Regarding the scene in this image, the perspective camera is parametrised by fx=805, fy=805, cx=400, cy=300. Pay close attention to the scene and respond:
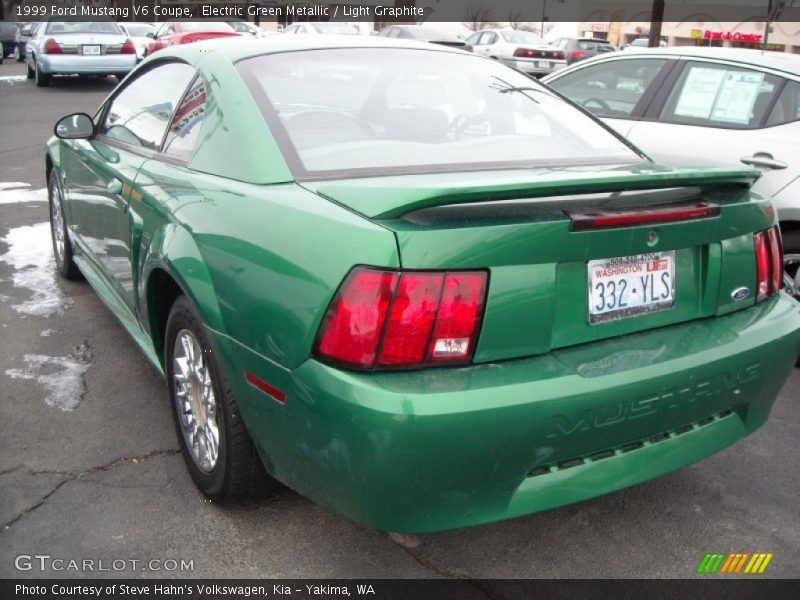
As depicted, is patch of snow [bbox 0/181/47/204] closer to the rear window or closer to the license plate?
the license plate

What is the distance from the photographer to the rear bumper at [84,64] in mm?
15930

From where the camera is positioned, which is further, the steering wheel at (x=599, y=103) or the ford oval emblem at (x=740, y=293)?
the steering wheel at (x=599, y=103)

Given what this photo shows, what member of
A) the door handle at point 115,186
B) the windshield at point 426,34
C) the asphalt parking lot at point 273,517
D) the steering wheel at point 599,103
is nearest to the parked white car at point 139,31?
the windshield at point 426,34

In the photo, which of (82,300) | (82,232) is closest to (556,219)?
(82,232)

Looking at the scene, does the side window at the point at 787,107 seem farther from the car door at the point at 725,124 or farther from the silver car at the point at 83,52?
the silver car at the point at 83,52

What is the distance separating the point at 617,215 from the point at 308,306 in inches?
33.5

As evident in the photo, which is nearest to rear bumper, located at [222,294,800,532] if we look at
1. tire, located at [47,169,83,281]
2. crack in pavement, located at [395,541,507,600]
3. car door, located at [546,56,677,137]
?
crack in pavement, located at [395,541,507,600]

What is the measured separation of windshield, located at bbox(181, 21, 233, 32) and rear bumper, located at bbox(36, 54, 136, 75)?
2.76 metres

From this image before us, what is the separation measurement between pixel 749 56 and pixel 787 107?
468mm

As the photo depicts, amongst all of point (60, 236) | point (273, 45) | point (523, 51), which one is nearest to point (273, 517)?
point (273, 45)

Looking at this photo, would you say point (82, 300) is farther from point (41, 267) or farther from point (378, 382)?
point (378, 382)

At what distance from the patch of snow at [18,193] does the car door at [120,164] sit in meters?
3.39

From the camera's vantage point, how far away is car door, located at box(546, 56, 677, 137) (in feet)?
16.1

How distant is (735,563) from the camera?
2.52 meters
